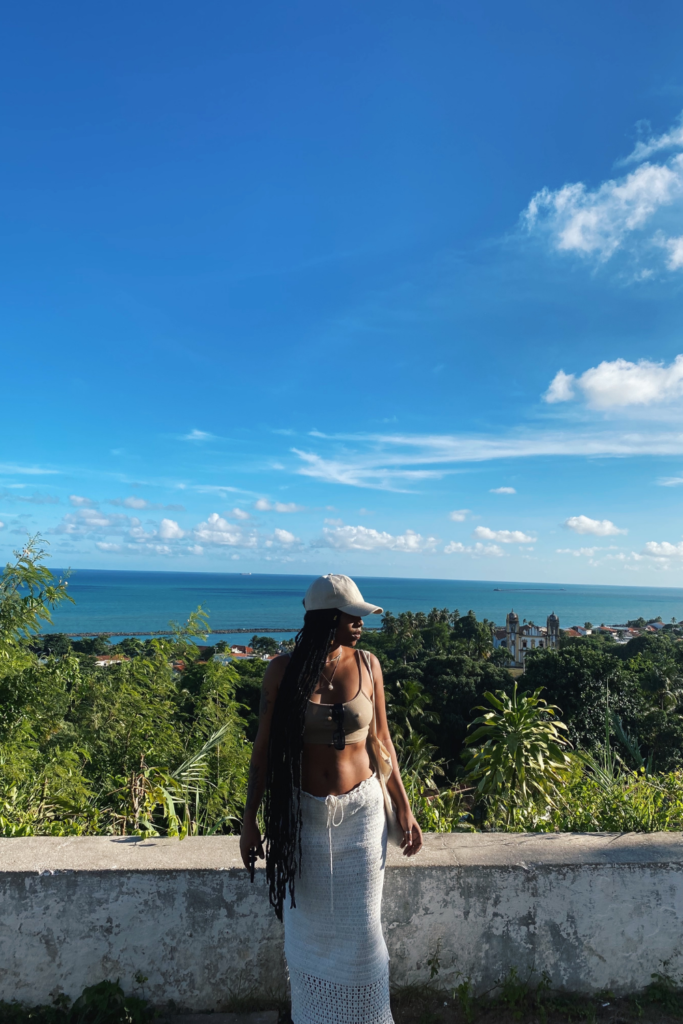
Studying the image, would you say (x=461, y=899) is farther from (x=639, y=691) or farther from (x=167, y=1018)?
(x=639, y=691)

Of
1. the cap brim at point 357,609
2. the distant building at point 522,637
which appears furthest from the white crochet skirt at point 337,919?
the distant building at point 522,637

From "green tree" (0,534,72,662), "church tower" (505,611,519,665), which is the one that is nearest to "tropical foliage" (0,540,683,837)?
"green tree" (0,534,72,662)

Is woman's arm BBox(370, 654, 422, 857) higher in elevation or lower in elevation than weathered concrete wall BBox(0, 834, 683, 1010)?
higher

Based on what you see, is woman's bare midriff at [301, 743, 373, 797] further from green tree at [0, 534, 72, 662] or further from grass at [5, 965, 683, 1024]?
green tree at [0, 534, 72, 662]

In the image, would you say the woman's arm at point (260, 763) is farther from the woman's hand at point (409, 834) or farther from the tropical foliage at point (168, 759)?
the tropical foliage at point (168, 759)

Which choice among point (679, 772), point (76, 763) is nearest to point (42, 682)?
point (76, 763)

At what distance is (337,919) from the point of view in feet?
6.14

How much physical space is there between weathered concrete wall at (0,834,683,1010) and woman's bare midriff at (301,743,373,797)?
0.45 metres

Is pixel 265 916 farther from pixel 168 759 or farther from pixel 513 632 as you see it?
pixel 513 632

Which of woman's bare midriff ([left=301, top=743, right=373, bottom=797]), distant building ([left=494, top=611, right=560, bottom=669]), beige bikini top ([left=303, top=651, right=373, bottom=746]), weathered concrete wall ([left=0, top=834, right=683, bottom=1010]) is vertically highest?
beige bikini top ([left=303, top=651, right=373, bottom=746])

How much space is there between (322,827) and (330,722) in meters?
0.32

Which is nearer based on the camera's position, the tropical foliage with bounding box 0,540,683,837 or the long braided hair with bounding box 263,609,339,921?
the long braided hair with bounding box 263,609,339,921

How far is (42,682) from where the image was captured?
4.17 m

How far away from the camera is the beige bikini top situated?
189 cm
